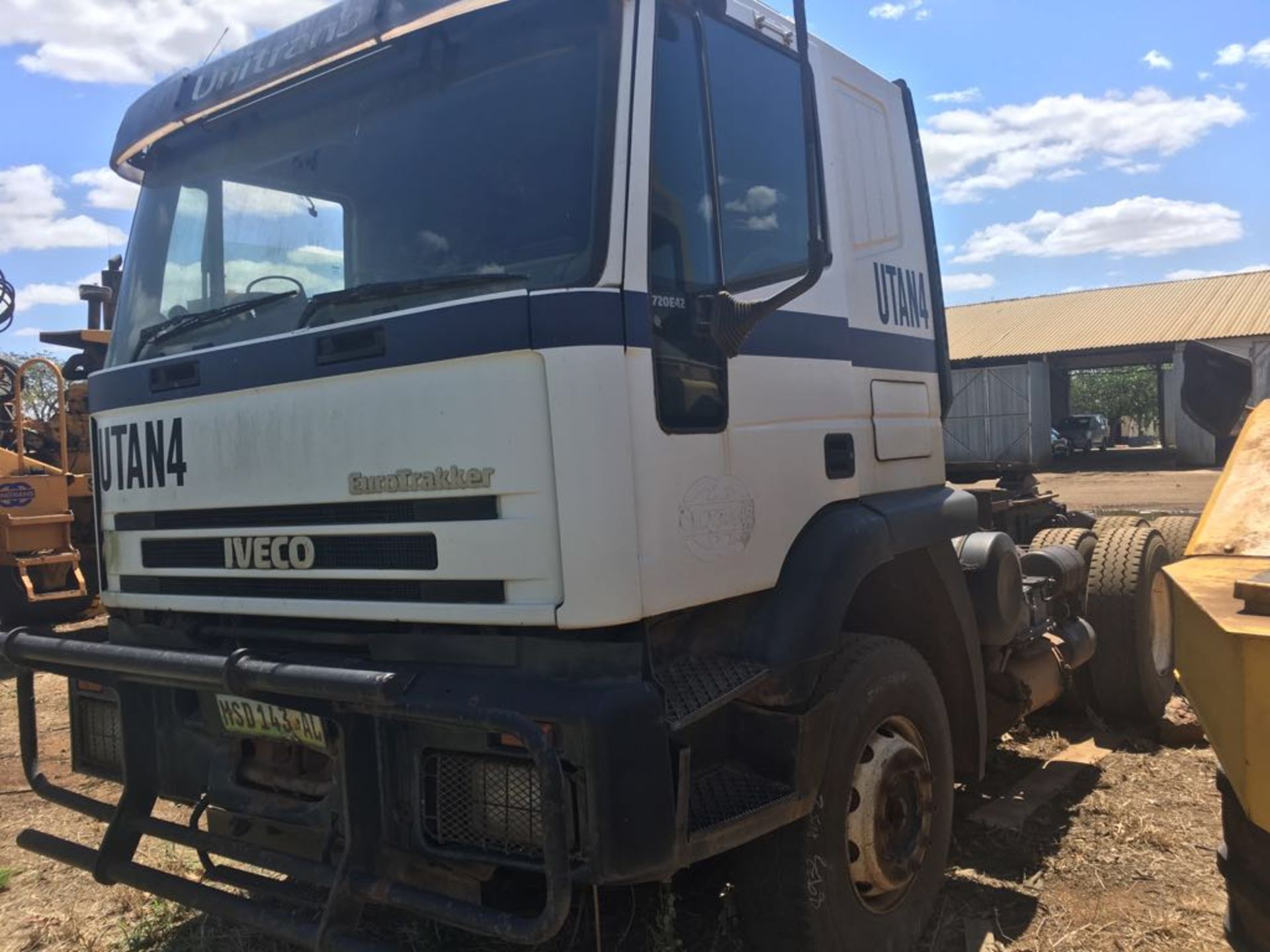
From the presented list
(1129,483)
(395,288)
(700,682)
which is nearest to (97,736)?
(395,288)

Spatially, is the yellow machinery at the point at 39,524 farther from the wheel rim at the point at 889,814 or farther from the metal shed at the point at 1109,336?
the metal shed at the point at 1109,336

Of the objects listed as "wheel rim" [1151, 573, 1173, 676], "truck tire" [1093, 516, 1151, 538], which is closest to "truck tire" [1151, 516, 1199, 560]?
"truck tire" [1093, 516, 1151, 538]

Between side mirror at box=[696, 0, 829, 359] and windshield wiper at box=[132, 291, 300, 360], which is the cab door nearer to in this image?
side mirror at box=[696, 0, 829, 359]

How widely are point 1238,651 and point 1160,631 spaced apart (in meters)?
4.81

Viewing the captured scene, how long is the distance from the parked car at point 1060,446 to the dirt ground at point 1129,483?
0.31 m

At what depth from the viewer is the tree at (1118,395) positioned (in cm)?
4738

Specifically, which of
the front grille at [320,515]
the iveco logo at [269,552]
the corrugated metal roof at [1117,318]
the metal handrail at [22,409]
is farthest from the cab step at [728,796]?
the corrugated metal roof at [1117,318]

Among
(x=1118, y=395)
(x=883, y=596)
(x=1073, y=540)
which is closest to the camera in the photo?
(x=883, y=596)

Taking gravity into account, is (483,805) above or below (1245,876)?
above

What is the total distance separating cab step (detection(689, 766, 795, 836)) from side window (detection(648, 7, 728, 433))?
36.6 inches

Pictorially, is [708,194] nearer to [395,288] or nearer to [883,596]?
[395,288]

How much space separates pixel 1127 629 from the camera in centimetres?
566

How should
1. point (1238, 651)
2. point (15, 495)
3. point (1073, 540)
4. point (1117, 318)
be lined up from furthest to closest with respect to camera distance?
point (1117, 318) → point (15, 495) → point (1073, 540) → point (1238, 651)

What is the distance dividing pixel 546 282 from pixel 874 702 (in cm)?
161
